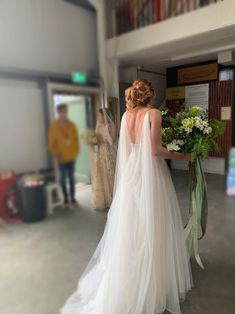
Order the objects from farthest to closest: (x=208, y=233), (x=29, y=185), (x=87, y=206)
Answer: (x=208, y=233)
(x=87, y=206)
(x=29, y=185)

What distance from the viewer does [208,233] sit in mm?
1771

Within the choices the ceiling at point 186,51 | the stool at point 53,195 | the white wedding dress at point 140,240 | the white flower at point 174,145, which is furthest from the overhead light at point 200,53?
the stool at point 53,195

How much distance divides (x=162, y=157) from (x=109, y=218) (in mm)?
386

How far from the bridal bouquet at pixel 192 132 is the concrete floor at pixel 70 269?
0.16 m

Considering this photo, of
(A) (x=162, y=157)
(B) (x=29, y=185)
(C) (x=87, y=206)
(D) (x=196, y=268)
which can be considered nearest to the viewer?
(B) (x=29, y=185)

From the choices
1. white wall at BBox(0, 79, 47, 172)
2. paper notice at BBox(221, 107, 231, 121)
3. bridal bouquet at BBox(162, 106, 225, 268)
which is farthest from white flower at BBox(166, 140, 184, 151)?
white wall at BBox(0, 79, 47, 172)

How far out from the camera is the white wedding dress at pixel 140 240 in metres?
1.03

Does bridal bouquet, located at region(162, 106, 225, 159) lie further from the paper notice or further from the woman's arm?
the woman's arm

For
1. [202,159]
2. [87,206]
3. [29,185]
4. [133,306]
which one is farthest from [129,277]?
[29,185]

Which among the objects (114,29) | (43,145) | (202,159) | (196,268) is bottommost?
(196,268)

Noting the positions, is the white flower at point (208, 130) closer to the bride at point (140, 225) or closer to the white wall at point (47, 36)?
the bride at point (140, 225)

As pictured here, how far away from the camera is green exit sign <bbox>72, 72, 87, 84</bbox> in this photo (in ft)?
1.87

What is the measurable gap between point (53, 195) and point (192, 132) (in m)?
0.80

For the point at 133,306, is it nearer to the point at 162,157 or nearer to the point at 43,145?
the point at 162,157
